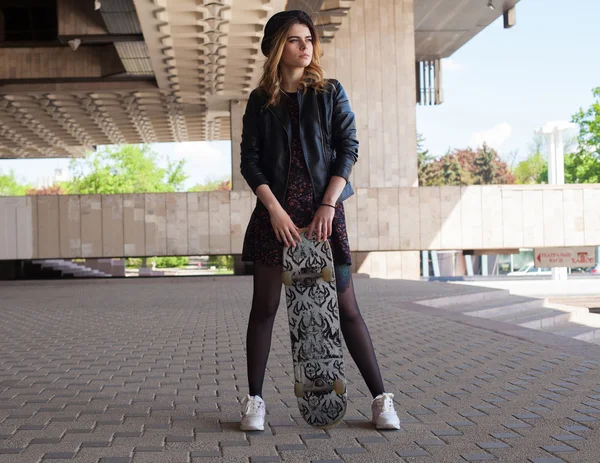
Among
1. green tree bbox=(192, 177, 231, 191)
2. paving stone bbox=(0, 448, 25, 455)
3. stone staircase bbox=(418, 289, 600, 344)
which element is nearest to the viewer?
paving stone bbox=(0, 448, 25, 455)

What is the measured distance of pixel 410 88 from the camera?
2727 cm

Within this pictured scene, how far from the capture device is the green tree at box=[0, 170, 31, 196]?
74438 millimetres

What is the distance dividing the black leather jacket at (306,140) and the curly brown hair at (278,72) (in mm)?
34

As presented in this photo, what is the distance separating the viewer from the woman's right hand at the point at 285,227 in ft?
12.2

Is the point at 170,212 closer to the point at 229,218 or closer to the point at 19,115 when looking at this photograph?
the point at 229,218

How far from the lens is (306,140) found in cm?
387

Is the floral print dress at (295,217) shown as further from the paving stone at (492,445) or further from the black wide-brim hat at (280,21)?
the paving stone at (492,445)

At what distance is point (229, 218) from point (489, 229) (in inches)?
295

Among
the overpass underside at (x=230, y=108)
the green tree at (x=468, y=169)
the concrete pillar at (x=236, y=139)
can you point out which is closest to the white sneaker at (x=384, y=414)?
the overpass underside at (x=230, y=108)

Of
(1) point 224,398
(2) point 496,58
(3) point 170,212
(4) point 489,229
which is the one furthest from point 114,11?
(2) point 496,58

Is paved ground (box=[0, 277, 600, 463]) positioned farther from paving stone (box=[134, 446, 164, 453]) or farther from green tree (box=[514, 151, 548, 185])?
green tree (box=[514, 151, 548, 185])

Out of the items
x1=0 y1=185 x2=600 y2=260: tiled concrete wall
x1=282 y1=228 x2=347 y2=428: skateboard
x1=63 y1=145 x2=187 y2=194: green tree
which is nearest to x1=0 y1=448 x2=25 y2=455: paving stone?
x1=282 y1=228 x2=347 y2=428: skateboard

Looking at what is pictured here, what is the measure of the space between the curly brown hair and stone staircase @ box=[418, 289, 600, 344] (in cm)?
758

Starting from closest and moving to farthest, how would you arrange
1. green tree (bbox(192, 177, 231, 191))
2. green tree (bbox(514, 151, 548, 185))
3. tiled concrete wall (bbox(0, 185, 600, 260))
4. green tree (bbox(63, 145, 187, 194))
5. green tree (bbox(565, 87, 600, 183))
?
tiled concrete wall (bbox(0, 185, 600, 260)), green tree (bbox(565, 87, 600, 183)), green tree (bbox(63, 145, 187, 194)), green tree (bbox(192, 177, 231, 191)), green tree (bbox(514, 151, 548, 185))
